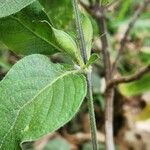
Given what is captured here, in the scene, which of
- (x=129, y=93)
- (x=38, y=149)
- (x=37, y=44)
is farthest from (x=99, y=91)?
(x=37, y=44)

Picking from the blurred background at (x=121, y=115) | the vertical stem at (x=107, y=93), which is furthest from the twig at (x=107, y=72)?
the blurred background at (x=121, y=115)

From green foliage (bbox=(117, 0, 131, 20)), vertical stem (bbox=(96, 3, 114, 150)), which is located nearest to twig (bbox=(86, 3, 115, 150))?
vertical stem (bbox=(96, 3, 114, 150))

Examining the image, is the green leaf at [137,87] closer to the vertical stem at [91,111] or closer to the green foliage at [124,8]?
the green foliage at [124,8]

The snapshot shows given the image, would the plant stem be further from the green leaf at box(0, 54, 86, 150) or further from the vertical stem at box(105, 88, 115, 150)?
the vertical stem at box(105, 88, 115, 150)

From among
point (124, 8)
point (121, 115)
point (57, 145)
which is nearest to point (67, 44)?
point (124, 8)

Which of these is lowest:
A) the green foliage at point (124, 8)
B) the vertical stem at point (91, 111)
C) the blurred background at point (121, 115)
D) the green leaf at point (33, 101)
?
the blurred background at point (121, 115)

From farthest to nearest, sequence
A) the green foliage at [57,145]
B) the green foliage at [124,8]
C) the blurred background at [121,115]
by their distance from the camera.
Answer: the blurred background at [121,115] < the green foliage at [57,145] < the green foliage at [124,8]
